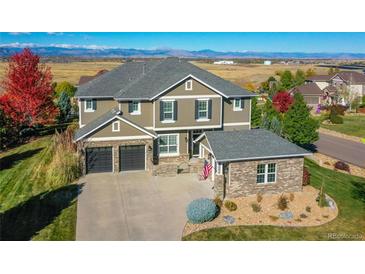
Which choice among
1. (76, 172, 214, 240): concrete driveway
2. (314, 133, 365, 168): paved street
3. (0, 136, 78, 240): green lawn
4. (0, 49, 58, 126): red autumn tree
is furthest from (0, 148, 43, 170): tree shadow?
(314, 133, 365, 168): paved street

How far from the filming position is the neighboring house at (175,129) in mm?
25766

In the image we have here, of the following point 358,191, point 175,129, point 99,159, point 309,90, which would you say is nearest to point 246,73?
point 309,90

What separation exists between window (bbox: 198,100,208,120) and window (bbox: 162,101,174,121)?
7.32 ft

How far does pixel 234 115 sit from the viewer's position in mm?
34562

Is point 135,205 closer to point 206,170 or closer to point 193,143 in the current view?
point 206,170

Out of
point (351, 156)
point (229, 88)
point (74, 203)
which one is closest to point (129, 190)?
point (74, 203)

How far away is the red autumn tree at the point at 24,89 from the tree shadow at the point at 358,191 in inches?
1124

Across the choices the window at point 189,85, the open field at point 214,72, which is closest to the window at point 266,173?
the window at point 189,85

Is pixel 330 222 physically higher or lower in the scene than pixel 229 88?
lower

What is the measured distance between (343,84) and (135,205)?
2597 inches

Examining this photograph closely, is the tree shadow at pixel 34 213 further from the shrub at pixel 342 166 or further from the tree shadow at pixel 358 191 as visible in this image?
the shrub at pixel 342 166

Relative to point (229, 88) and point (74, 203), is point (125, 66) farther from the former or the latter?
point (74, 203)

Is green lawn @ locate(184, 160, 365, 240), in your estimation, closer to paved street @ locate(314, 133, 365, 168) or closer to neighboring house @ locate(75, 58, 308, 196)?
neighboring house @ locate(75, 58, 308, 196)
